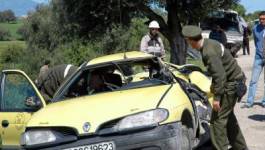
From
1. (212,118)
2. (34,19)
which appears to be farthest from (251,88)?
(34,19)

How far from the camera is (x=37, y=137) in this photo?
616 centimetres

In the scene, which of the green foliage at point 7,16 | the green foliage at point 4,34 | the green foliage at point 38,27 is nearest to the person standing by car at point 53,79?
the green foliage at point 38,27

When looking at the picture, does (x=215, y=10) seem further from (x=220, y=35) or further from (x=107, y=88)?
(x=107, y=88)

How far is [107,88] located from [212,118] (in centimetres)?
145

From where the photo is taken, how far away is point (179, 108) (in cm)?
620

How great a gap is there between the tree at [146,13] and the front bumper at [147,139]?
63.2 ft

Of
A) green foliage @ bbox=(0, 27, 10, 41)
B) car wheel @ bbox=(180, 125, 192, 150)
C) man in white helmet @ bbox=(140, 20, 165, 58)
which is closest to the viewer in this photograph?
car wheel @ bbox=(180, 125, 192, 150)

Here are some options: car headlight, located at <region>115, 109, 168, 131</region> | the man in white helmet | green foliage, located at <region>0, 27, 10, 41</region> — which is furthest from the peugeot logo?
green foliage, located at <region>0, 27, 10, 41</region>

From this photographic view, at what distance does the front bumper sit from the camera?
5.78 m

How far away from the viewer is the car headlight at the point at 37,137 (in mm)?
6088

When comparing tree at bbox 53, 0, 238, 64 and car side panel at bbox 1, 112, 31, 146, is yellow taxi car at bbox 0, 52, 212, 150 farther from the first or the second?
tree at bbox 53, 0, 238, 64

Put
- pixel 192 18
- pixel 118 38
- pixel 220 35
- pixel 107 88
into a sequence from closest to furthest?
pixel 107 88 → pixel 220 35 → pixel 192 18 → pixel 118 38

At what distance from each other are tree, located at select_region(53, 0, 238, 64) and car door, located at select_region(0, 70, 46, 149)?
57.4ft

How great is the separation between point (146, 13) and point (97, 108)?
66.4 ft
